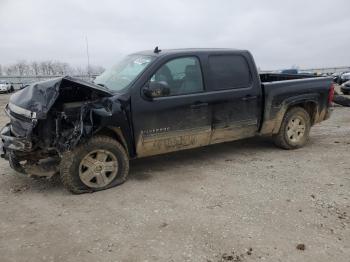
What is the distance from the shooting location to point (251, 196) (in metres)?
4.28

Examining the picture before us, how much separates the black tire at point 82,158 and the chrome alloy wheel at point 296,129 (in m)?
3.19

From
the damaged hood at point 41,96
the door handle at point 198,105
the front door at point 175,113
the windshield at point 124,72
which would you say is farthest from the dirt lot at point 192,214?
the windshield at point 124,72

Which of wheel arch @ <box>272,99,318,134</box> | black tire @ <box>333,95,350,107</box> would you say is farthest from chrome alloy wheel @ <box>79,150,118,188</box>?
black tire @ <box>333,95,350,107</box>

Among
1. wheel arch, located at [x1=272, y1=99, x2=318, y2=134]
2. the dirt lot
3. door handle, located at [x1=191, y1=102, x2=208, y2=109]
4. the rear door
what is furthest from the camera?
wheel arch, located at [x1=272, y1=99, x2=318, y2=134]

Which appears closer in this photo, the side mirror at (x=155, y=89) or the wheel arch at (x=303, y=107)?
the side mirror at (x=155, y=89)

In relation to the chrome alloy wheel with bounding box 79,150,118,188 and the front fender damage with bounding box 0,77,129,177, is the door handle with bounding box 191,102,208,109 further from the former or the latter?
the chrome alloy wheel with bounding box 79,150,118,188

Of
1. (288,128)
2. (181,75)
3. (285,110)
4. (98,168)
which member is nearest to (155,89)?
(181,75)

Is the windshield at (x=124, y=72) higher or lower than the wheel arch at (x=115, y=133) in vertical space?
higher

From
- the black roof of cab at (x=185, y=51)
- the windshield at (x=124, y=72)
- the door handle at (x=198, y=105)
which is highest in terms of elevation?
the black roof of cab at (x=185, y=51)

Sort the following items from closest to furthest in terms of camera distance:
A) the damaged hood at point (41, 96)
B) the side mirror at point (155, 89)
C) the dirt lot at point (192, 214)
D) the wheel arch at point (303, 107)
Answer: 1. the dirt lot at point (192, 214)
2. the damaged hood at point (41, 96)
3. the side mirror at point (155, 89)
4. the wheel arch at point (303, 107)

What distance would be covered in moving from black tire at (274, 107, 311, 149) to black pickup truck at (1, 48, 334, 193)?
0.18m

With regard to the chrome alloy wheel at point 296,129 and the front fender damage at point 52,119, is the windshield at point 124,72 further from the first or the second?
the chrome alloy wheel at point 296,129

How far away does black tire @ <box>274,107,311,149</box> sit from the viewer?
245 inches

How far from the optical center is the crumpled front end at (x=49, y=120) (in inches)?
167
